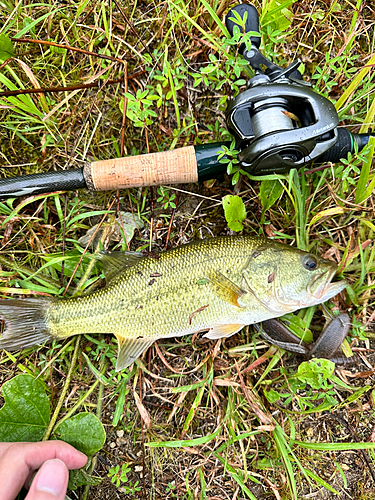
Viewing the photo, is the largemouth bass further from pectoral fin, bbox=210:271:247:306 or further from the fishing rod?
the fishing rod

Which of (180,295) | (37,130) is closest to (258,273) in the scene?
(180,295)

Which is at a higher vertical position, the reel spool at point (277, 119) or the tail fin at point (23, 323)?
the reel spool at point (277, 119)

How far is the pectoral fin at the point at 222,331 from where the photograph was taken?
2.71 metres

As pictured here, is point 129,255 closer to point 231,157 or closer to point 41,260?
point 41,260

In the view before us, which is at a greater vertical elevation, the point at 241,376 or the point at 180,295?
the point at 180,295

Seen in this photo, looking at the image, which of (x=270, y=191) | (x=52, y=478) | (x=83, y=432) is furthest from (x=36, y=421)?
(x=270, y=191)

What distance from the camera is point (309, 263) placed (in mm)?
2627

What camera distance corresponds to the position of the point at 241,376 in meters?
2.83

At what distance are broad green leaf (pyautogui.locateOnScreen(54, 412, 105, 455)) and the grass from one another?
0.12 m

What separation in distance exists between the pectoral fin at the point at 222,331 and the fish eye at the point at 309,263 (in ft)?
2.24

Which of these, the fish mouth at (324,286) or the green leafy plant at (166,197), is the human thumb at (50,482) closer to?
the green leafy plant at (166,197)

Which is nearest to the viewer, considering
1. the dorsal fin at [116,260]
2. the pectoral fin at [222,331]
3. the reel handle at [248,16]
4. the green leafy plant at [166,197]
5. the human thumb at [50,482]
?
the human thumb at [50,482]

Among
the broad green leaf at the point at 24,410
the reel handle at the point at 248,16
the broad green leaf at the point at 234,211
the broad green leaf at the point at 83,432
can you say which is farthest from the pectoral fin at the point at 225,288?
the reel handle at the point at 248,16

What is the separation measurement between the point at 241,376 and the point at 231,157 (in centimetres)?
176
